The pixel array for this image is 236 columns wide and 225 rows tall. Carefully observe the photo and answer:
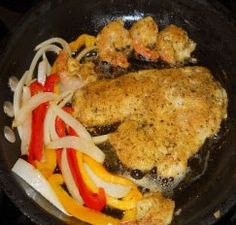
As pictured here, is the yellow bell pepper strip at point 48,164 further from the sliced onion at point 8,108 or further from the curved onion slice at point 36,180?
the sliced onion at point 8,108

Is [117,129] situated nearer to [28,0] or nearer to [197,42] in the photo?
[197,42]

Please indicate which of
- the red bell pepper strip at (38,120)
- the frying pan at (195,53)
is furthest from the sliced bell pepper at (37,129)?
the frying pan at (195,53)

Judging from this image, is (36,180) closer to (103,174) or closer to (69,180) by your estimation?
(69,180)

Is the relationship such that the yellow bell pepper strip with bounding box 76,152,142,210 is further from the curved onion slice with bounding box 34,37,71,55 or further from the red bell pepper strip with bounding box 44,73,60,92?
the curved onion slice with bounding box 34,37,71,55

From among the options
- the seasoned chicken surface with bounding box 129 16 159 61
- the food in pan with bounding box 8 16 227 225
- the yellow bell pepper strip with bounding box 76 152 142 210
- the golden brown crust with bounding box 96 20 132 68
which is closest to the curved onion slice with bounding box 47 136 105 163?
the food in pan with bounding box 8 16 227 225

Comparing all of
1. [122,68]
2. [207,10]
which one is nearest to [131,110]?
[122,68]
